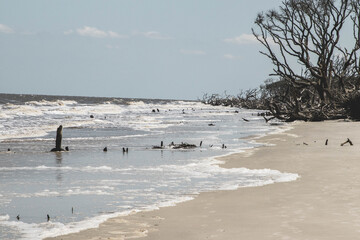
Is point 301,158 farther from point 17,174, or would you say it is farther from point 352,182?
point 17,174

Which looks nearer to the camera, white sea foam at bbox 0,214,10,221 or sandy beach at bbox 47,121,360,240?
sandy beach at bbox 47,121,360,240

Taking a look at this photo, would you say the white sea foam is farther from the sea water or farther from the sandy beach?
the sandy beach

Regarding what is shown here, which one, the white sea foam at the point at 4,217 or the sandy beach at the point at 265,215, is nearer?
the sandy beach at the point at 265,215

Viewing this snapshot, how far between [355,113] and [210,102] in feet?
252

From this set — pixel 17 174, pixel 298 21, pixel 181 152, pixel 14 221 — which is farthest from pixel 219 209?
pixel 298 21

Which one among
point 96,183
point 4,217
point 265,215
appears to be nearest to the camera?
point 265,215

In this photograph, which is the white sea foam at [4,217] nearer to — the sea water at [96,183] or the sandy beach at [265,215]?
the sea water at [96,183]

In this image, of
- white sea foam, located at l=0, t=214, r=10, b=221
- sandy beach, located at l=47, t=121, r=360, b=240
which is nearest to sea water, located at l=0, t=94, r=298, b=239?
white sea foam, located at l=0, t=214, r=10, b=221

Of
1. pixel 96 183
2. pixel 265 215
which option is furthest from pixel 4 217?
pixel 265 215

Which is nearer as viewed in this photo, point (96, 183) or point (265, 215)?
point (265, 215)

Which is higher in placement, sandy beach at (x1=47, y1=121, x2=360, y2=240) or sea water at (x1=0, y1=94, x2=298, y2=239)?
sandy beach at (x1=47, y1=121, x2=360, y2=240)

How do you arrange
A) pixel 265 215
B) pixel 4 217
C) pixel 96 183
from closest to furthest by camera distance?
1. pixel 265 215
2. pixel 4 217
3. pixel 96 183

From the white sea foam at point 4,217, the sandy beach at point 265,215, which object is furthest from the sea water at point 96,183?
the sandy beach at point 265,215

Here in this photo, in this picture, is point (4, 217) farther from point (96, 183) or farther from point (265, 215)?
point (265, 215)
